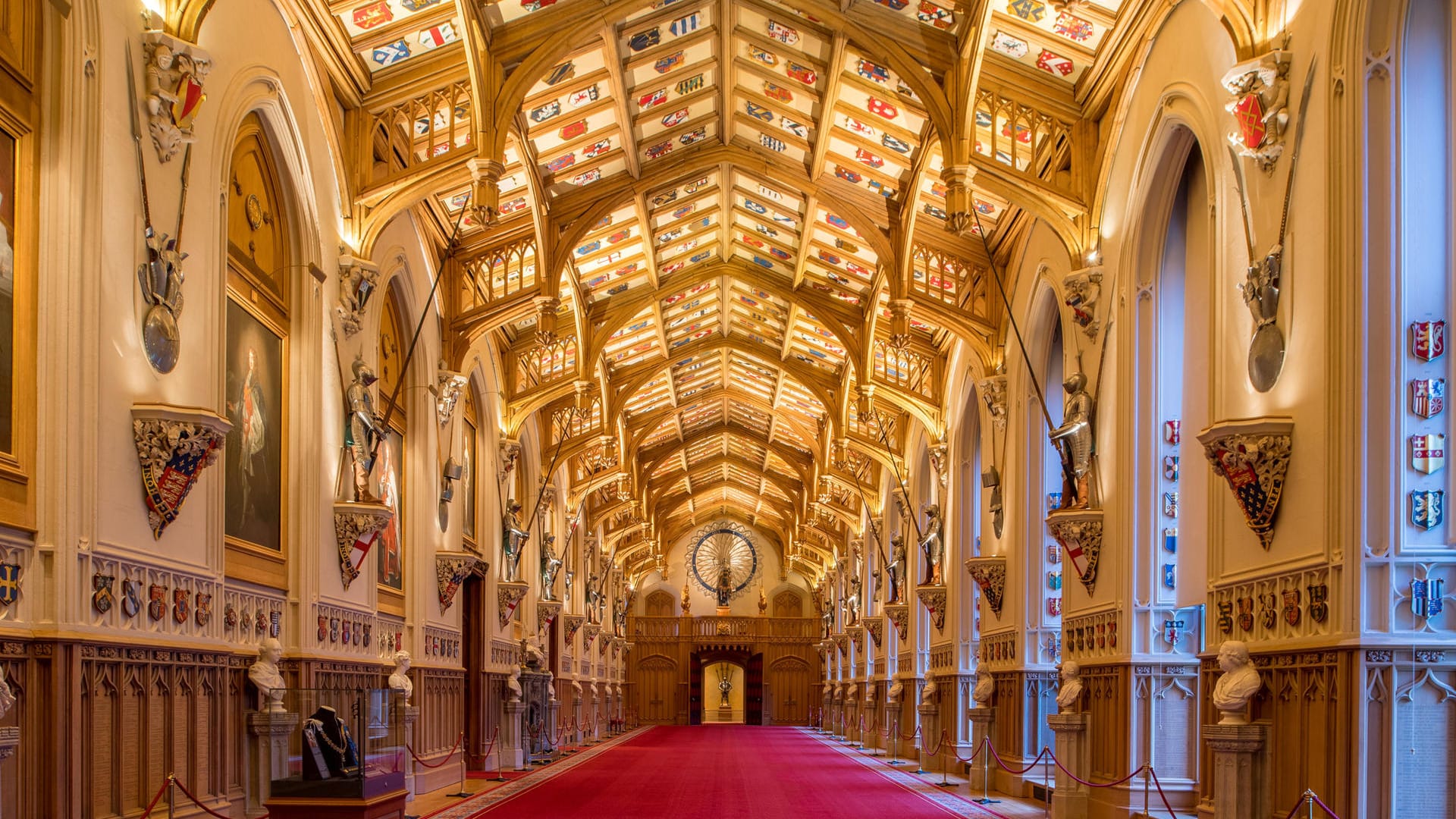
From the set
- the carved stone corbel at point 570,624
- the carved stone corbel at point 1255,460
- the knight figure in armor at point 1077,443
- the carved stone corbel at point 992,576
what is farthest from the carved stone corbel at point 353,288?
the carved stone corbel at point 570,624

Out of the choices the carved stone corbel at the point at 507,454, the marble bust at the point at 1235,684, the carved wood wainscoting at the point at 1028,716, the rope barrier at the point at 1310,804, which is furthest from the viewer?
the carved stone corbel at the point at 507,454

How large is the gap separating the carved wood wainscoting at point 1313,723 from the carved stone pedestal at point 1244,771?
0.07 meters

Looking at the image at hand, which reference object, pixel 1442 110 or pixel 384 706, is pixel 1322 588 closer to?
pixel 1442 110

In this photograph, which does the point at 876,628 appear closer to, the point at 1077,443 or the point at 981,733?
the point at 981,733

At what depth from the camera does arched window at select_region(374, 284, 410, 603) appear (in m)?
17.3

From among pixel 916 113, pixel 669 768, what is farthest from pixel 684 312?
pixel 916 113

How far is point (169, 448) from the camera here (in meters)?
9.96

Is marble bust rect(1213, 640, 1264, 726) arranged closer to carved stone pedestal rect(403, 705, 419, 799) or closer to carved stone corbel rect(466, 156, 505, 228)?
carved stone corbel rect(466, 156, 505, 228)

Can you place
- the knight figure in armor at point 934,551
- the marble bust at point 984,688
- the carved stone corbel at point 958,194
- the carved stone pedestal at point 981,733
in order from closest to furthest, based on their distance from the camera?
1. the carved stone corbel at point 958,194
2. the carved stone pedestal at point 981,733
3. the marble bust at point 984,688
4. the knight figure in armor at point 934,551

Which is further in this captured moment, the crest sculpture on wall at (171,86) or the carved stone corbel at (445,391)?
the carved stone corbel at (445,391)

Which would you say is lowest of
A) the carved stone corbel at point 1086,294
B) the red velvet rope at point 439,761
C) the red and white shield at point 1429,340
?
the red velvet rope at point 439,761

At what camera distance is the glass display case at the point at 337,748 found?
1054 centimetres

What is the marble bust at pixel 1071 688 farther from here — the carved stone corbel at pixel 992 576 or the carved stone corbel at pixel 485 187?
the carved stone corbel at pixel 485 187

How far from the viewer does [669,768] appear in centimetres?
2417
